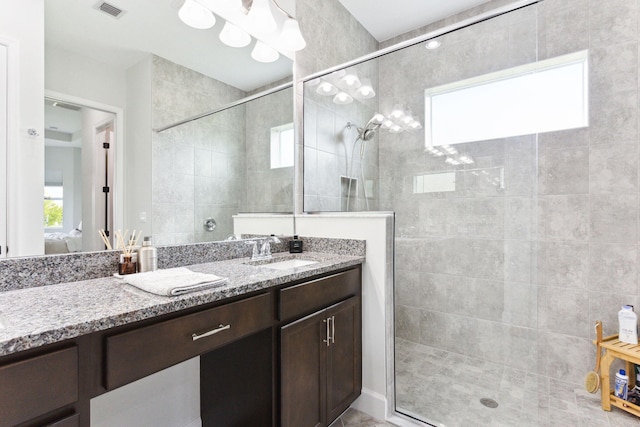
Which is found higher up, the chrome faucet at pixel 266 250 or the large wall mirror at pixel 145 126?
the large wall mirror at pixel 145 126

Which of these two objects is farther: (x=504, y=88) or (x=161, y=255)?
(x=504, y=88)

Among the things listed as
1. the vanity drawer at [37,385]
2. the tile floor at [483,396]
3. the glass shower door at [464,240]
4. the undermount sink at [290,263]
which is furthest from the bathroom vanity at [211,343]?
the glass shower door at [464,240]

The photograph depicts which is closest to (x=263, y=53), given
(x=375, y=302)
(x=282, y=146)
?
(x=282, y=146)

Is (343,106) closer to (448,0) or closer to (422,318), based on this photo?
(448,0)

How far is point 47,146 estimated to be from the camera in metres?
1.13

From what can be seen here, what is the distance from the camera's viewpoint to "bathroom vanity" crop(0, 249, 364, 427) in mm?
693

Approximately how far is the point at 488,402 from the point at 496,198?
1.25m

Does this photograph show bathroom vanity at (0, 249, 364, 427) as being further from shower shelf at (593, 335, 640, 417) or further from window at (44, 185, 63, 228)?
shower shelf at (593, 335, 640, 417)

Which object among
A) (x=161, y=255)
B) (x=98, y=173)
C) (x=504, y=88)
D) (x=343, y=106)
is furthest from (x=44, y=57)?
(x=504, y=88)

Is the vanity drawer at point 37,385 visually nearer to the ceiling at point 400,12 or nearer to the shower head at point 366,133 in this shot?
the shower head at point 366,133

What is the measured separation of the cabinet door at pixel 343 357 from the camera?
1581 mm

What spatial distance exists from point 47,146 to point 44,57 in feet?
1.08

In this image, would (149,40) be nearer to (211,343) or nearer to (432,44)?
(211,343)

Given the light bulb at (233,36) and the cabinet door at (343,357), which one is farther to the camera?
the light bulb at (233,36)
